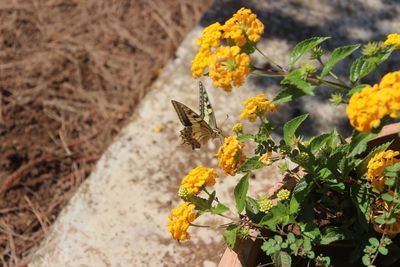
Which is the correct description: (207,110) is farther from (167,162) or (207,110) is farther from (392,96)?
(167,162)

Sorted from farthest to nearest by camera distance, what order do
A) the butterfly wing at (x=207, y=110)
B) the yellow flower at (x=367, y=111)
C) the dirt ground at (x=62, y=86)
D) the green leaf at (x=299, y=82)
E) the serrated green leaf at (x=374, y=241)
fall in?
the dirt ground at (x=62, y=86), the butterfly wing at (x=207, y=110), the serrated green leaf at (x=374, y=241), the green leaf at (x=299, y=82), the yellow flower at (x=367, y=111)

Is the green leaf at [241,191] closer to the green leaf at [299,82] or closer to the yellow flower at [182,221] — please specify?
the yellow flower at [182,221]

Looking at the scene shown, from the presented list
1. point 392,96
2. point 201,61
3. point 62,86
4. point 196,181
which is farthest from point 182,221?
point 62,86

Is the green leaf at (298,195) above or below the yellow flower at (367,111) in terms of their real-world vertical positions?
below

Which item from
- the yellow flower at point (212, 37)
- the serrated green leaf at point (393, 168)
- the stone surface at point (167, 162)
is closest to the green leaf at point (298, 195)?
the serrated green leaf at point (393, 168)

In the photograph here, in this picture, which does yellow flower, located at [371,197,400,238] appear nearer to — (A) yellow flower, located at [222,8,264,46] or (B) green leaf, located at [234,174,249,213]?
(B) green leaf, located at [234,174,249,213]

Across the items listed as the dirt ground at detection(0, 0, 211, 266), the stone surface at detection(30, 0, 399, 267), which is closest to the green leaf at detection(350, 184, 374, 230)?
the stone surface at detection(30, 0, 399, 267)

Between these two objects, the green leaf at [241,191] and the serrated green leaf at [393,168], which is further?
the green leaf at [241,191]

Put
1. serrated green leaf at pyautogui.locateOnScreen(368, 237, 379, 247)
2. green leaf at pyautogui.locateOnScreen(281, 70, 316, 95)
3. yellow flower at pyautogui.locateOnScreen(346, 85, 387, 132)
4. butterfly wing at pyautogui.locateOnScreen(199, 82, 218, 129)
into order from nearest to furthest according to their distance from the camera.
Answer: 1. yellow flower at pyautogui.locateOnScreen(346, 85, 387, 132)
2. green leaf at pyautogui.locateOnScreen(281, 70, 316, 95)
3. serrated green leaf at pyautogui.locateOnScreen(368, 237, 379, 247)
4. butterfly wing at pyautogui.locateOnScreen(199, 82, 218, 129)
